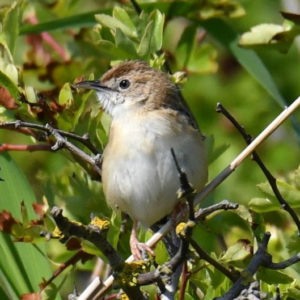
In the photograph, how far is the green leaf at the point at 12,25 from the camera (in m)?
3.54

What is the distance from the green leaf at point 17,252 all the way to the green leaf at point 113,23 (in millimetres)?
575

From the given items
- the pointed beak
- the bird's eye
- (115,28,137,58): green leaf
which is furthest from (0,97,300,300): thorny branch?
the bird's eye

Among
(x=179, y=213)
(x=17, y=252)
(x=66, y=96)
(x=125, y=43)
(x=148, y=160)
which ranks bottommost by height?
(x=17, y=252)

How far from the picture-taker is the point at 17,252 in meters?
3.45

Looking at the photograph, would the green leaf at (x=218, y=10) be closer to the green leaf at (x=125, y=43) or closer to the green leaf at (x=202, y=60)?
the green leaf at (x=202, y=60)

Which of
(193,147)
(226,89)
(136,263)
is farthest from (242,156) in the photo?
(226,89)

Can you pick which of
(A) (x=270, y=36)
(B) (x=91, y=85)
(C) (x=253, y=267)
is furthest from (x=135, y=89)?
(C) (x=253, y=267)

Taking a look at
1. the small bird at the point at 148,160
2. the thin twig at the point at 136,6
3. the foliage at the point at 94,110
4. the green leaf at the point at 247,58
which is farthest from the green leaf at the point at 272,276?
the thin twig at the point at 136,6

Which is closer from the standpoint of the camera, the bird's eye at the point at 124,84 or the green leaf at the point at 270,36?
the green leaf at the point at 270,36

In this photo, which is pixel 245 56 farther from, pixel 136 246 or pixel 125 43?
pixel 136 246

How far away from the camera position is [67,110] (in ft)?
11.4

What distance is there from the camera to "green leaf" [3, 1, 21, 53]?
3.54m

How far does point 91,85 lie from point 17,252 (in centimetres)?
69

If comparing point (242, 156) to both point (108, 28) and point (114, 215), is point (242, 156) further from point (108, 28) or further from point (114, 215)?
point (108, 28)
